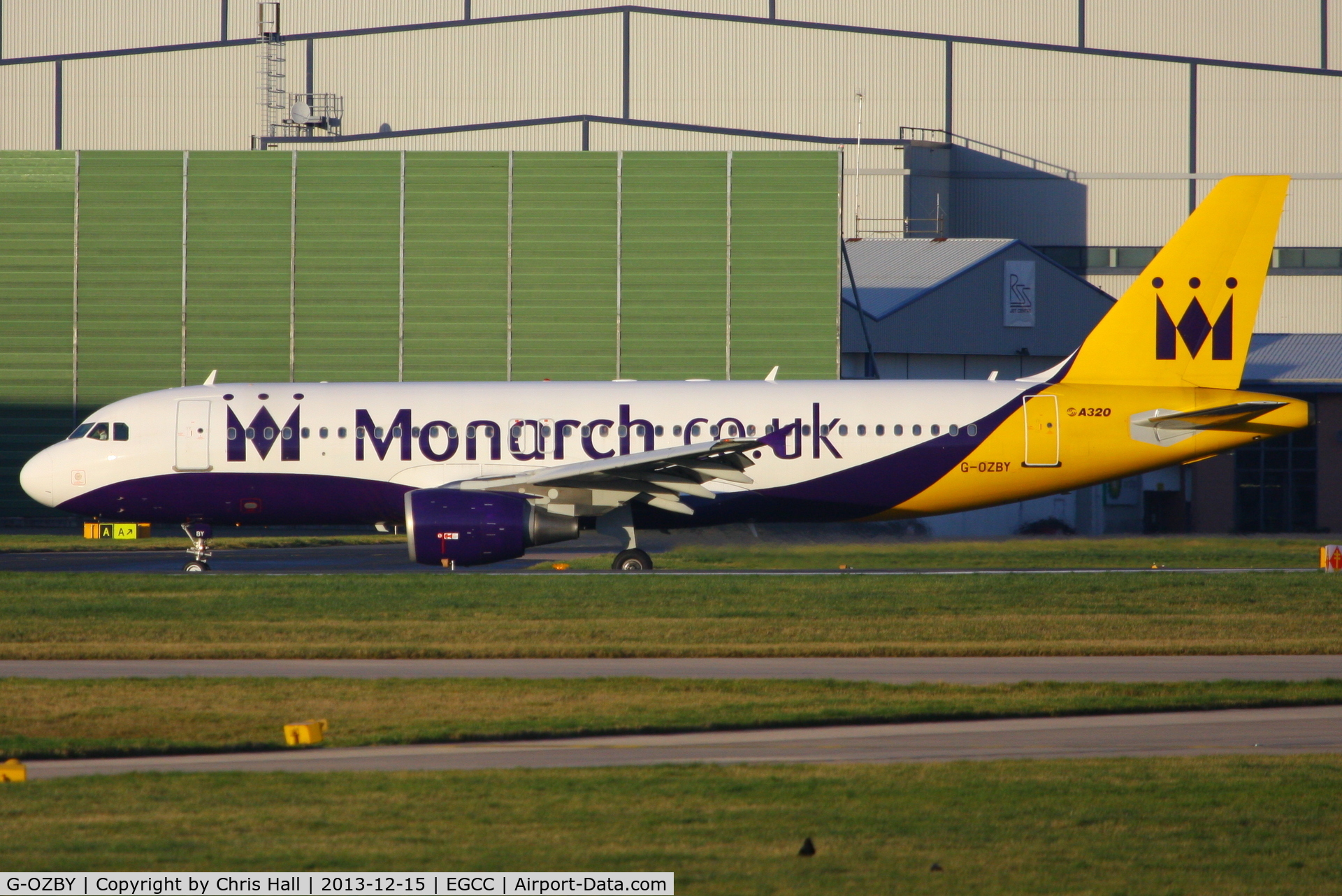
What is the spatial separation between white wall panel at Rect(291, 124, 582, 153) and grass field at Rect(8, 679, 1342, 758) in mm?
36823

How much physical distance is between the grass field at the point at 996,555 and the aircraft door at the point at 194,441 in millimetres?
6427

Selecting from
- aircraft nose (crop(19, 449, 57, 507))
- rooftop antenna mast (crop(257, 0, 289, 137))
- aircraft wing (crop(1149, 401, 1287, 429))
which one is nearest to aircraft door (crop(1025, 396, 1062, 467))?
aircraft wing (crop(1149, 401, 1287, 429))

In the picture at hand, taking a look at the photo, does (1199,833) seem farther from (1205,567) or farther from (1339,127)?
(1339,127)

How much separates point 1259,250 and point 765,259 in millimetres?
14092

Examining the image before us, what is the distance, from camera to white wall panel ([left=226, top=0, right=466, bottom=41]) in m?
56.1

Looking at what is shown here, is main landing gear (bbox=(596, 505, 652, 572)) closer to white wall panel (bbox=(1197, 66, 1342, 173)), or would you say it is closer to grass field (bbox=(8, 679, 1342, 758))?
grass field (bbox=(8, 679, 1342, 758))

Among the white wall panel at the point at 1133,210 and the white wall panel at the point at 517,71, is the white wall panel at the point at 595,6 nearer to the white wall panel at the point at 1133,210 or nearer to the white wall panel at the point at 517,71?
the white wall panel at the point at 517,71

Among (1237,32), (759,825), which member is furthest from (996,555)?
(1237,32)

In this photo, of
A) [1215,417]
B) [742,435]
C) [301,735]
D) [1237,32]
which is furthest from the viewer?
[1237,32]

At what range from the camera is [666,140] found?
50.2 m

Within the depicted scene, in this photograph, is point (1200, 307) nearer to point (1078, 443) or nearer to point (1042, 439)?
point (1078, 443)

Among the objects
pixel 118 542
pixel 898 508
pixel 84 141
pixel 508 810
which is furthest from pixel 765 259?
pixel 84 141

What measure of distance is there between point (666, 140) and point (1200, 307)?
1101 inches

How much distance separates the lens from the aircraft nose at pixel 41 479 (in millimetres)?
25766
